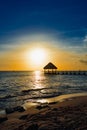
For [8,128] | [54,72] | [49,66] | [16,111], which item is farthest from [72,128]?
[54,72]

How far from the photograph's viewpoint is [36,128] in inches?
299

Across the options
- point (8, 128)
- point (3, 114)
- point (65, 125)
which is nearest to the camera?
point (65, 125)

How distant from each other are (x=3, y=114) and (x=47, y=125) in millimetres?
3456

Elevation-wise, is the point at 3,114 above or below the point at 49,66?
below

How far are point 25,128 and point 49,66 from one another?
64421 millimetres

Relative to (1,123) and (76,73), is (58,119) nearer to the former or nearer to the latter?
(1,123)

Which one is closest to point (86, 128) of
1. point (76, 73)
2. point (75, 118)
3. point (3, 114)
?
point (75, 118)

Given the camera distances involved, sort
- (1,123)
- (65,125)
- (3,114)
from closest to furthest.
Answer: (65,125) < (1,123) < (3,114)

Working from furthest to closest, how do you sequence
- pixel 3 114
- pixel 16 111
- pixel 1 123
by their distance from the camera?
pixel 16 111
pixel 3 114
pixel 1 123

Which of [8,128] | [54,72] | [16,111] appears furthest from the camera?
[54,72]

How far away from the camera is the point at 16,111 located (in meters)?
12.5

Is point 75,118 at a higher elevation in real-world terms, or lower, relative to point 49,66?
lower

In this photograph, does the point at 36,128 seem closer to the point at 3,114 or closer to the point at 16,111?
the point at 3,114

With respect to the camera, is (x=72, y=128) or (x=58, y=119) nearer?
(x=72, y=128)
